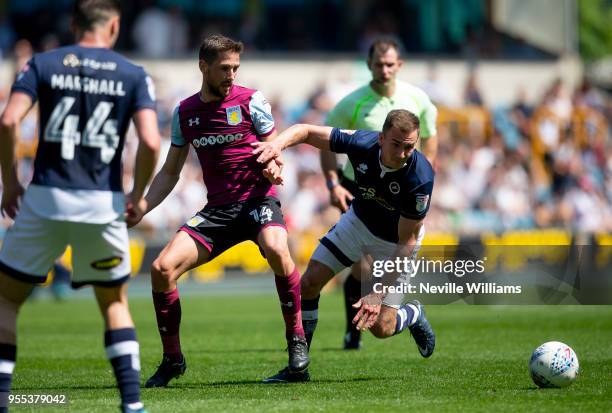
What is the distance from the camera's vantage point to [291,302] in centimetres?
880

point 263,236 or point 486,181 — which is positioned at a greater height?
point 263,236

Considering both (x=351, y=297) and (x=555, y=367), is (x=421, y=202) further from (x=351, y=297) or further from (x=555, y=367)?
(x=351, y=297)

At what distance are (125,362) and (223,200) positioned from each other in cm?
248

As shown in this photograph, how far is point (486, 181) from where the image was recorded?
23891 millimetres

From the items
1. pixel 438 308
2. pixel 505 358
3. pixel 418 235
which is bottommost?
pixel 438 308

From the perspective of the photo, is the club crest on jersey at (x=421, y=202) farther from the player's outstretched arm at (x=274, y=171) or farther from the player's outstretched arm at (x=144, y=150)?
the player's outstretched arm at (x=144, y=150)

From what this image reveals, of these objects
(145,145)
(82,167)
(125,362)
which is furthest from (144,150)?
(125,362)

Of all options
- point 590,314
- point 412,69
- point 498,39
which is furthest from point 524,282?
point 498,39

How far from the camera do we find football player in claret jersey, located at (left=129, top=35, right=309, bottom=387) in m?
8.60

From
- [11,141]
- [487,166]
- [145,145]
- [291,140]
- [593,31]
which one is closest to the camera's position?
[11,141]

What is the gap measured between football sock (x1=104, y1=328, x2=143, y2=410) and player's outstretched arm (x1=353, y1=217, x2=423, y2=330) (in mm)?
2342

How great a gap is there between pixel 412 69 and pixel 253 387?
19362 millimetres

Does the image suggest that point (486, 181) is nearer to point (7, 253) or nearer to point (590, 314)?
point (590, 314)

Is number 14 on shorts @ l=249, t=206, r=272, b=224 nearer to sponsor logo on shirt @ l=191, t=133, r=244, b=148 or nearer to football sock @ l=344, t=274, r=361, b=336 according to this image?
sponsor logo on shirt @ l=191, t=133, r=244, b=148
